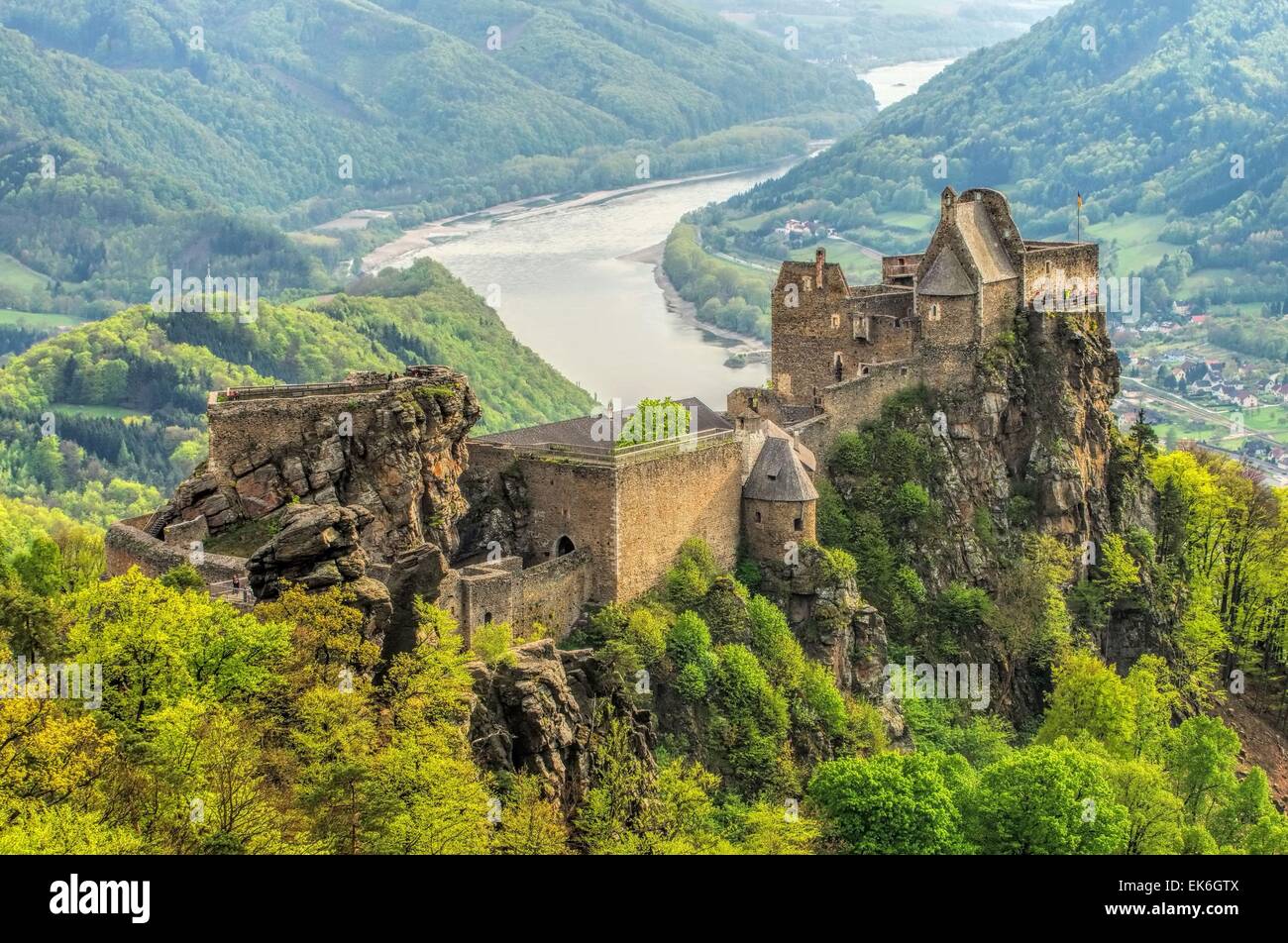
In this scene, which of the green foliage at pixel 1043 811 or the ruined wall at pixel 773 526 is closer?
the green foliage at pixel 1043 811

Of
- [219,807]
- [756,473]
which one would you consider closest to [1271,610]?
[756,473]

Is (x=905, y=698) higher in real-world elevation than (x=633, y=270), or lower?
lower

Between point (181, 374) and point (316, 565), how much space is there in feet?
398

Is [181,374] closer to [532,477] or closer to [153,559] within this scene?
[532,477]

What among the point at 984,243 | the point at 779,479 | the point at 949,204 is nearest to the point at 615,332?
the point at 949,204

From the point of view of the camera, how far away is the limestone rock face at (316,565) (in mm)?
43156

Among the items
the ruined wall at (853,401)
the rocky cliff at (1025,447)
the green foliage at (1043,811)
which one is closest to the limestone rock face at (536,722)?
the green foliage at (1043,811)

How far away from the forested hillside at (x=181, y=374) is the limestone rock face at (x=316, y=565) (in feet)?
322

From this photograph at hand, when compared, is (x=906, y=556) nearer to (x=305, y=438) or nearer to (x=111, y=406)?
(x=305, y=438)

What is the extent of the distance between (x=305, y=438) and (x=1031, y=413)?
3638 cm

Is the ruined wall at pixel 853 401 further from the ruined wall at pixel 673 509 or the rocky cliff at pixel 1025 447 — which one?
the ruined wall at pixel 673 509

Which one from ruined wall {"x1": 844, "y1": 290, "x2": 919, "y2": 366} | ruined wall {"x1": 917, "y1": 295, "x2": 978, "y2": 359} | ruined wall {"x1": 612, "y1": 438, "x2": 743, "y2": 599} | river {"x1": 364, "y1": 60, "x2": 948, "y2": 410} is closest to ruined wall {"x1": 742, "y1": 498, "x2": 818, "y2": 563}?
ruined wall {"x1": 612, "y1": 438, "x2": 743, "y2": 599}

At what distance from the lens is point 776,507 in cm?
6350

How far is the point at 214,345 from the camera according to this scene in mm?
165500
